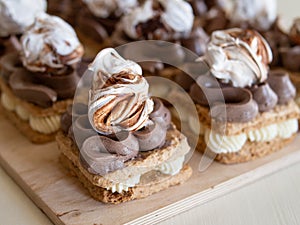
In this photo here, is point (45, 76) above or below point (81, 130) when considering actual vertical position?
below

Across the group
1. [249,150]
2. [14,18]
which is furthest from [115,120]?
[14,18]

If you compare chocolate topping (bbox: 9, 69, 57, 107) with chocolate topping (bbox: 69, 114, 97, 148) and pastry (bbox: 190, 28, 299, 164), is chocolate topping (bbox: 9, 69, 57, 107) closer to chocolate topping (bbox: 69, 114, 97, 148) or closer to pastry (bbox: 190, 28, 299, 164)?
chocolate topping (bbox: 69, 114, 97, 148)

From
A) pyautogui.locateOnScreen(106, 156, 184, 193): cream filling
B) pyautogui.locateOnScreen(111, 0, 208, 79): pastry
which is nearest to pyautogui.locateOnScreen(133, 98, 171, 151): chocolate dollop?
pyautogui.locateOnScreen(106, 156, 184, 193): cream filling

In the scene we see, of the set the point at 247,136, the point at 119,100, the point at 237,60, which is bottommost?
the point at 247,136

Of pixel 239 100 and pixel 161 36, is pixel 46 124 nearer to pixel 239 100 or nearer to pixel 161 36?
pixel 161 36

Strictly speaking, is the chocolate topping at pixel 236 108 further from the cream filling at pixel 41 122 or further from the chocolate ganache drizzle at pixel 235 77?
the cream filling at pixel 41 122

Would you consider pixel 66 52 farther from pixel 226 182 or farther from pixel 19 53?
pixel 226 182

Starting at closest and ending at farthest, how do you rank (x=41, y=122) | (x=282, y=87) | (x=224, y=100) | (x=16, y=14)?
(x=224, y=100), (x=282, y=87), (x=41, y=122), (x=16, y=14)
